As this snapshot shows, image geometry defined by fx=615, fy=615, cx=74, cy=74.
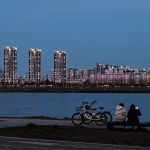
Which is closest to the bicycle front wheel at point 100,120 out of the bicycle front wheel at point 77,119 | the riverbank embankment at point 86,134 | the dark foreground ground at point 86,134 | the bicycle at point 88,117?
the bicycle at point 88,117

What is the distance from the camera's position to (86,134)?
22938 mm

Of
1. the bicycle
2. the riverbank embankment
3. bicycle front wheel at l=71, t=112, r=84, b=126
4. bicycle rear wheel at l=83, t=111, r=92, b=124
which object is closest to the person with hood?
the bicycle

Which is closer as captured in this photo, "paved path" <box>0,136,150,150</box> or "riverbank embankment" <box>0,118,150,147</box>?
"paved path" <box>0,136,150,150</box>

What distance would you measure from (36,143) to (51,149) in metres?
Result: 1.91

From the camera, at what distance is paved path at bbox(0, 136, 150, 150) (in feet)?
61.7

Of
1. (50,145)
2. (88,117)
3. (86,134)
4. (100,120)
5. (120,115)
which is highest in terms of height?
(120,115)

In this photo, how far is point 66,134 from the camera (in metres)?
22.9

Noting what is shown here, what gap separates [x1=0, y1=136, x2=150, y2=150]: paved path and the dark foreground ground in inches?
32.7

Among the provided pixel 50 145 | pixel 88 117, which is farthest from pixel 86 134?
pixel 88 117

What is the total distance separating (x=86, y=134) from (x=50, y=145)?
3.53 meters

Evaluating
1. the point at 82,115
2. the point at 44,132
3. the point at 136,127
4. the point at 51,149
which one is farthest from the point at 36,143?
the point at 82,115

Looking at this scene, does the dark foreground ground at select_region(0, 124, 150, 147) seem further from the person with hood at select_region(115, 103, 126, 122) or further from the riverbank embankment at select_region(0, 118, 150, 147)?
the person with hood at select_region(115, 103, 126, 122)

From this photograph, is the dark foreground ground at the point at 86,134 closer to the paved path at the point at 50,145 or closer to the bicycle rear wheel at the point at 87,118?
the paved path at the point at 50,145

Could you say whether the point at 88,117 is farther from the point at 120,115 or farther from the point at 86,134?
the point at 86,134
